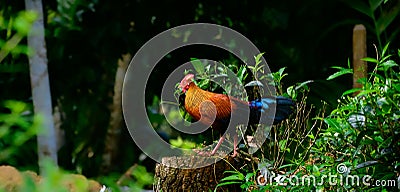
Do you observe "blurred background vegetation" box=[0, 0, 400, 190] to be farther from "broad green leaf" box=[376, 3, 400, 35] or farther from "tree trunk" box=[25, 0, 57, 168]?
"tree trunk" box=[25, 0, 57, 168]

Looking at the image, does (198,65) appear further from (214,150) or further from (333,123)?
(333,123)

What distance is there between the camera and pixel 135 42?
5.23 metres

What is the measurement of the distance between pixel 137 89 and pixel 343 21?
218cm

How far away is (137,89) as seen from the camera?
3.61m

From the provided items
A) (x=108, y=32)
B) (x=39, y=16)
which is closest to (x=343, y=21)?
(x=108, y=32)

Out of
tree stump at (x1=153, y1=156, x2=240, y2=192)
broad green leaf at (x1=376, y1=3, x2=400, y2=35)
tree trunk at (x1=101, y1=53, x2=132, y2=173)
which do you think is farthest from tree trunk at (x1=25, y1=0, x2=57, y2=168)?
broad green leaf at (x1=376, y1=3, x2=400, y2=35)

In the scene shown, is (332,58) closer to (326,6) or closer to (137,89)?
(326,6)

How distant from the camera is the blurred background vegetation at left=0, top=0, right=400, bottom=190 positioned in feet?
17.4

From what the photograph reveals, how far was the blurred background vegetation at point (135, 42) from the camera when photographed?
17.4 ft

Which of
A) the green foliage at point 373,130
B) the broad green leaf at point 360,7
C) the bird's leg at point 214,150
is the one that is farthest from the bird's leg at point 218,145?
the broad green leaf at point 360,7

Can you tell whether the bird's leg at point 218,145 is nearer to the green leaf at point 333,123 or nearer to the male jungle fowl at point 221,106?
the male jungle fowl at point 221,106

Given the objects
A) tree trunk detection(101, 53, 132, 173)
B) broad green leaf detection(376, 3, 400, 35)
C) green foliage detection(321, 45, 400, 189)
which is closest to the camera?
green foliage detection(321, 45, 400, 189)

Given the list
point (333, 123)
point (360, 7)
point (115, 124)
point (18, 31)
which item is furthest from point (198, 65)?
point (115, 124)

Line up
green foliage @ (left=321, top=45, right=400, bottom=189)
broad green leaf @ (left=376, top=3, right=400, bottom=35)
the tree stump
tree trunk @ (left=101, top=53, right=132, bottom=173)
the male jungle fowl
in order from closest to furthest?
1. green foliage @ (left=321, top=45, right=400, bottom=189)
2. the male jungle fowl
3. the tree stump
4. broad green leaf @ (left=376, top=3, right=400, bottom=35)
5. tree trunk @ (left=101, top=53, right=132, bottom=173)
